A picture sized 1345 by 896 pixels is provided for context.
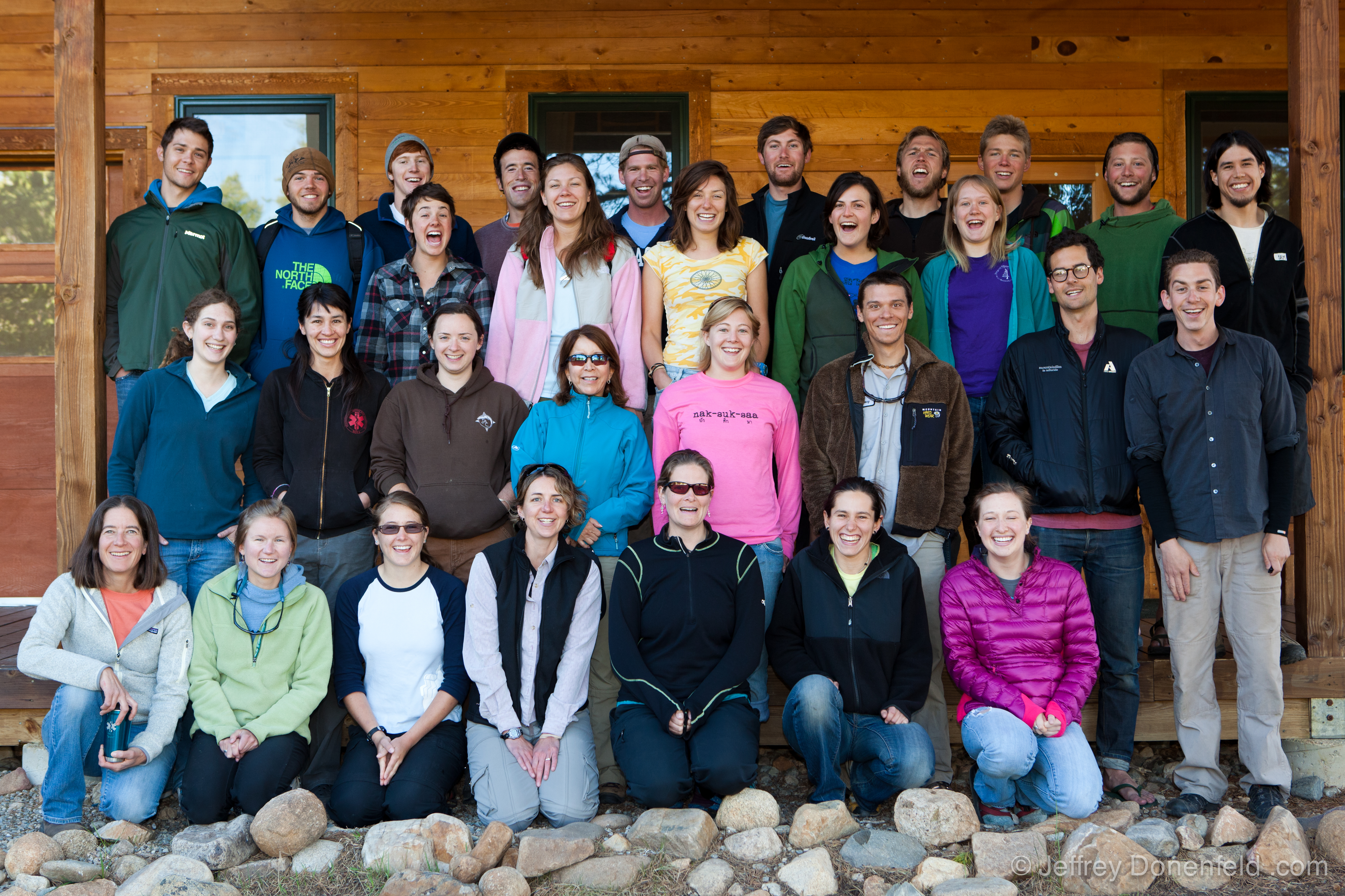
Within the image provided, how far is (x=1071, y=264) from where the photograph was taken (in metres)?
4.13

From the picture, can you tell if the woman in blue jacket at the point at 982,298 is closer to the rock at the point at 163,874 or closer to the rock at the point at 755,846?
the rock at the point at 755,846

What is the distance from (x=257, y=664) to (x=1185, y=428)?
11.5ft

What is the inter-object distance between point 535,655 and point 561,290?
62.0 inches

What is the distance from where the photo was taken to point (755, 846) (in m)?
3.45

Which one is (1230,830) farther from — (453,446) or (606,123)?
(606,123)

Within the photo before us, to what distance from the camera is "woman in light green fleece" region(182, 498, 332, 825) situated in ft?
12.4

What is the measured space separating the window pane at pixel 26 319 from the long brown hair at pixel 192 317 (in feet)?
8.55

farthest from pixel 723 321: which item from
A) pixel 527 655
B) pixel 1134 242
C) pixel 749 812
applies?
pixel 1134 242

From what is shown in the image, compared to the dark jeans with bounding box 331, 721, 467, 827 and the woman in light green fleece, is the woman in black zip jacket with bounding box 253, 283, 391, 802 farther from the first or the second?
the dark jeans with bounding box 331, 721, 467, 827

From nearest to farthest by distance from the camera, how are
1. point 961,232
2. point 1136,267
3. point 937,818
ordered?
1. point 937,818
2. point 961,232
3. point 1136,267

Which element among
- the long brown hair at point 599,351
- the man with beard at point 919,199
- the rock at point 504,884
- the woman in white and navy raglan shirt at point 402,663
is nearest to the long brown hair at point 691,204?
the long brown hair at point 599,351

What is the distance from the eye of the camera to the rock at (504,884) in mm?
3178

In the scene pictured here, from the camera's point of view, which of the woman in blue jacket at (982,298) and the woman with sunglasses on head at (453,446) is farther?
the woman in blue jacket at (982,298)

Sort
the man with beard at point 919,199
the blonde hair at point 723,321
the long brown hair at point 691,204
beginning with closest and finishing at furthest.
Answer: the blonde hair at point 723,321, the long brown hair at point 691,204, the man with beard at point 919,199
